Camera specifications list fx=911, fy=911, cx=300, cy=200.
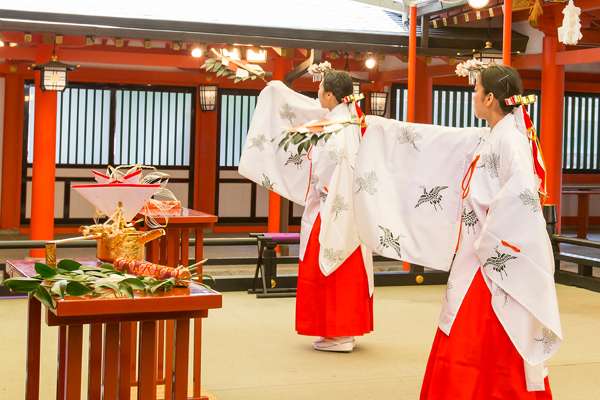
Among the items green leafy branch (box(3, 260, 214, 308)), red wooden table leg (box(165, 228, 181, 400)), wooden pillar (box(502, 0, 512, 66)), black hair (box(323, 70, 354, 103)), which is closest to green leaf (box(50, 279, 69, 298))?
green leafy branch (box(3, 260, 214, 308))

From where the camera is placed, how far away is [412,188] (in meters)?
4.46

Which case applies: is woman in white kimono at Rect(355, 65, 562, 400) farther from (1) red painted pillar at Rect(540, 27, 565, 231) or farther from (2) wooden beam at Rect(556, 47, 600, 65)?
(1) red painted pillar at Rect(540, 27, 565, 231)

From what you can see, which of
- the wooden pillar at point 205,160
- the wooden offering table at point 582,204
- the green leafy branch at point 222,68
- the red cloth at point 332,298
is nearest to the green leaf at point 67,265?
the green leafy branch at point 222,68

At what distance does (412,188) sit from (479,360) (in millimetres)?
1033

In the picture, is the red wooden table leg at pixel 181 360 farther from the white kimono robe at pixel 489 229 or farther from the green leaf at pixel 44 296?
the white kimono robe at pixel 489 229

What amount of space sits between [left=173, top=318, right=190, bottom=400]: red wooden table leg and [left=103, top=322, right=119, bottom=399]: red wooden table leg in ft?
0.61

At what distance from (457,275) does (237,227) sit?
10.6m

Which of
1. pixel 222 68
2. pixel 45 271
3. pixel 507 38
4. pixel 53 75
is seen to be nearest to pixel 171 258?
pixel 222 68

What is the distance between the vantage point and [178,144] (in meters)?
14.2

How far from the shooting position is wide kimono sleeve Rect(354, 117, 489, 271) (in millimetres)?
4309

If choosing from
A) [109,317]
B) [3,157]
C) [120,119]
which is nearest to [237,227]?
[120,119]

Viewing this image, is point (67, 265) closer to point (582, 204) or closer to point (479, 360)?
point (479, 360)

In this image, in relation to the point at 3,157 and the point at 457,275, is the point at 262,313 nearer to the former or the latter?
the point at 457,275

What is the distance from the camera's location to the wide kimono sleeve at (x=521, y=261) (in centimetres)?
371
